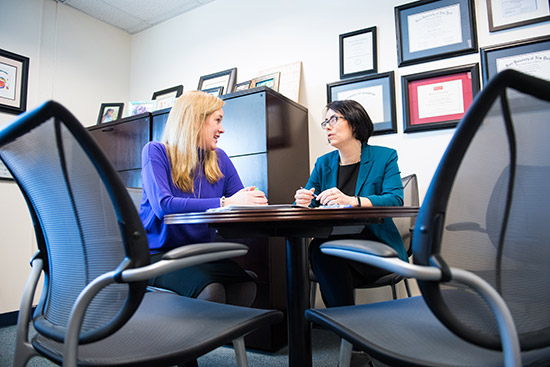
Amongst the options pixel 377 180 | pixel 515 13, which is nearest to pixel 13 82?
pixel 377 180

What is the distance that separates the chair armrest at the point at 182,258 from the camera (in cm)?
69

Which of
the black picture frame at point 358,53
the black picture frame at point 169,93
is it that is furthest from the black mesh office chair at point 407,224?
the black picture frame at point 169,93

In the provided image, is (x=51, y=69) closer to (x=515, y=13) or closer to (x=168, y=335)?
(x=168, y=335)

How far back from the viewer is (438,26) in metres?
2.46

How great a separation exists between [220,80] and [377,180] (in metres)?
1.92

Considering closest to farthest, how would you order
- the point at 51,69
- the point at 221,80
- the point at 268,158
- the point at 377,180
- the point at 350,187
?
the point at 377,180
the point at 350,187
the point at 268,158
the point at 221,80
the point at 51,69

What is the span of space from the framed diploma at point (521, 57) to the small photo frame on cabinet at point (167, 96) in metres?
2.48

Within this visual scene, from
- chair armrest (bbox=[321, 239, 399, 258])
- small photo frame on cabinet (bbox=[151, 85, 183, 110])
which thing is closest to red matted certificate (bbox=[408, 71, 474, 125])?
chair armrest (bbox=[321, 239, 399, 258])

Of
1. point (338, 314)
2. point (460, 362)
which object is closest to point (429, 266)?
point (460, 362)

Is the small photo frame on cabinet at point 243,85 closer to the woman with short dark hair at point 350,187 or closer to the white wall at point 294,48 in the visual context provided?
the white wall at point 294,48

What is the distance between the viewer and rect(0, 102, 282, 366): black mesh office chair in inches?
27.3

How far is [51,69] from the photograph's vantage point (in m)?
3.47

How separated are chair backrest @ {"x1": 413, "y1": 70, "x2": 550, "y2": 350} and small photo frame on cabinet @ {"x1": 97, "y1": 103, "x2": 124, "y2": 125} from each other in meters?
3.46

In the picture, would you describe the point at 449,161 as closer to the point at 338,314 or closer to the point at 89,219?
the point at 338,314
